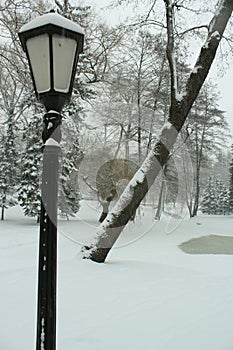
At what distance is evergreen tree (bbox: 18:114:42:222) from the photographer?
1434 cm

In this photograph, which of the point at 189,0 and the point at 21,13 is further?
the point at 21,13

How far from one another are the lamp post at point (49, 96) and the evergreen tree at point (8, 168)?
15.2 meters

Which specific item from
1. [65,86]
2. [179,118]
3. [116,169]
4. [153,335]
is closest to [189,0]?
[179,118]

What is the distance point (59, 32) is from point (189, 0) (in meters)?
5.96

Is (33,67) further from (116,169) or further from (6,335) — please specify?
(116,169)

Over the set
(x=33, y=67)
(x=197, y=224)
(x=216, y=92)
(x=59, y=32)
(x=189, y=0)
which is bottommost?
(x=197, y=224)

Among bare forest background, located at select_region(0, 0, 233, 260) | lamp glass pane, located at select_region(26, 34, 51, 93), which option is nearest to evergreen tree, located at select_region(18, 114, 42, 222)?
bare forest background, located at select_region(0, 0, 233, 260)

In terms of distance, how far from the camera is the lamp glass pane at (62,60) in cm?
145

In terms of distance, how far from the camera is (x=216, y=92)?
20.9 m

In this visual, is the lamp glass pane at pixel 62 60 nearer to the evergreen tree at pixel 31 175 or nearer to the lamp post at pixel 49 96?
the lamp post at pixel 49 96

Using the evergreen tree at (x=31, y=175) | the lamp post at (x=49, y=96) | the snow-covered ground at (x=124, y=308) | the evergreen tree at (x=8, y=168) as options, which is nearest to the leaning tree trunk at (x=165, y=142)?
the snow-covered ground at (x=124, y=308)

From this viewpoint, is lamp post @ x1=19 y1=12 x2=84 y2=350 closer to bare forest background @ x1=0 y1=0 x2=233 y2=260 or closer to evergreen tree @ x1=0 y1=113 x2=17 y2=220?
bare forest background @ x1=0 y1=0 x2=233 y2=260

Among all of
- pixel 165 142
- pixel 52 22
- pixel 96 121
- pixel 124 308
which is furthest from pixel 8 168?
pixel 52 22

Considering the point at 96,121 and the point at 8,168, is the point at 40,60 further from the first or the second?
the point at 8,168
